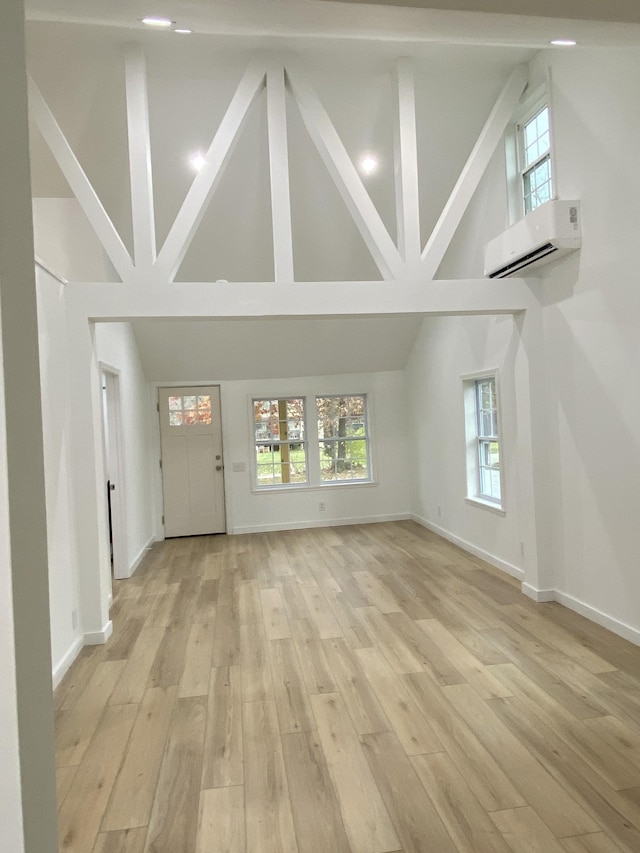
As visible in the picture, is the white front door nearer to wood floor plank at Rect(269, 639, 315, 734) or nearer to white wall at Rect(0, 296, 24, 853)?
wood floor plank at Rect(269, 639, 315, 734)

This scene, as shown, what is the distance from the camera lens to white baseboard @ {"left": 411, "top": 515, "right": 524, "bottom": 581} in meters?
4.98

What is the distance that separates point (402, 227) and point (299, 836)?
357 cm

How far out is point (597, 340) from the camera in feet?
12.1

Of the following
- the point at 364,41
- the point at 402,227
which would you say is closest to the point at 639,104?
the point at 402,227

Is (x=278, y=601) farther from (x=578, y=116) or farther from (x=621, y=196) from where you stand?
(x=578, y=116)

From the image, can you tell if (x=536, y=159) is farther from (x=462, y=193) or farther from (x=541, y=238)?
(x=541, y=238)

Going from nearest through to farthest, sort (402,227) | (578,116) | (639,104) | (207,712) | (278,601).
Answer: (207,712), (639,104), (578,116), (402,227), (278,601)

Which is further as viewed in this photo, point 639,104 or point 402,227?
point 402,227

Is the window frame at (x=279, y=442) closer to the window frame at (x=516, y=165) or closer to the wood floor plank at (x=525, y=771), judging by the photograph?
the window frame at (x=516, y=165)

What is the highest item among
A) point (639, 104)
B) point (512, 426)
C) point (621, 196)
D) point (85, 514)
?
point (639, 104)

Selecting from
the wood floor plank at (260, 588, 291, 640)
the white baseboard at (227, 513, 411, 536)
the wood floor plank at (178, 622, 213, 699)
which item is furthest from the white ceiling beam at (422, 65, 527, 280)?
the white baseboard at (227, 513, 411, 536)

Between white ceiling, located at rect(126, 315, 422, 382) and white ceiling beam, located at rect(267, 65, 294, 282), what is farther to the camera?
white ceiling, located at rect(126, 315, 422, 382)

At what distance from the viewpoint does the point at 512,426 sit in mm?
4926

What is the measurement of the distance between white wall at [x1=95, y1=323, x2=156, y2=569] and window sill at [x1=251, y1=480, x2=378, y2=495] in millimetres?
1424
